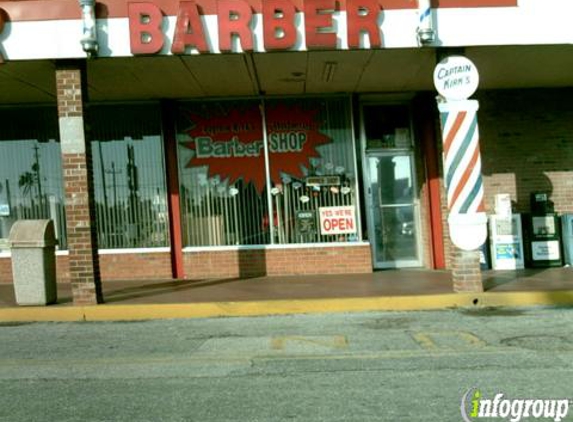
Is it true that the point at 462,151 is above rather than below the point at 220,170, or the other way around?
below

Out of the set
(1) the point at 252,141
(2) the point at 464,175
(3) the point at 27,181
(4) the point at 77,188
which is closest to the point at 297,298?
(2) the point at 464,175

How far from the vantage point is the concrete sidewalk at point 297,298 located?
9422 millimetres

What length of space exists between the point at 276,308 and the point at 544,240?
5985mm

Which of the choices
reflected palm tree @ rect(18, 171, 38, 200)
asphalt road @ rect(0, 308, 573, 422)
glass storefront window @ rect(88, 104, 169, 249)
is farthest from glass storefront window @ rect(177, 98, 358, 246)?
asphalt road @ rect(0, 308, 573, 422)

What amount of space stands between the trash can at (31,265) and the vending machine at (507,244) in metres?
7.88

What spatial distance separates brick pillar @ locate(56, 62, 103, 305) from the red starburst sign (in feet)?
11.5

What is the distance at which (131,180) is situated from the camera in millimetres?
13070

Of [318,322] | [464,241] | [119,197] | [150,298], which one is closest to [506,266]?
[464,241]

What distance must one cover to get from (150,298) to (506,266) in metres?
6.63

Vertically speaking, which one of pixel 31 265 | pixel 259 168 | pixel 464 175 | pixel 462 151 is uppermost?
pixel 259 168

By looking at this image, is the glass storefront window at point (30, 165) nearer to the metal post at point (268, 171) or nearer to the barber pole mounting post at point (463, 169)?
the metal post at point (268, 171)

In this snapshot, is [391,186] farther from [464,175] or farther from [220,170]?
[464,175]

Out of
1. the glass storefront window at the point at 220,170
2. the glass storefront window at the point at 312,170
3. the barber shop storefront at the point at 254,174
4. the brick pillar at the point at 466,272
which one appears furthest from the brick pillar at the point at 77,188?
the brick pillar at the point at 466,272

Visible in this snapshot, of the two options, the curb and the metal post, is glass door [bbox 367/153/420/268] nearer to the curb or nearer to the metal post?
the metal post
